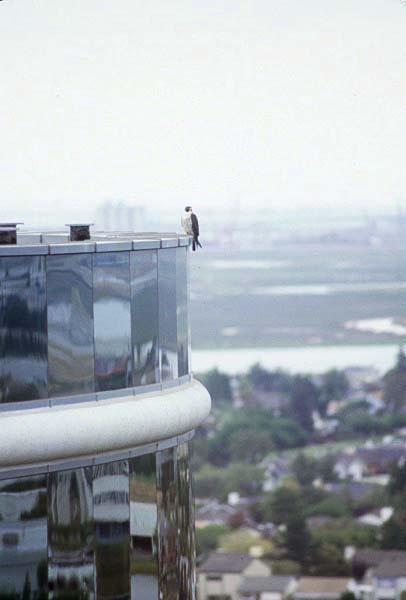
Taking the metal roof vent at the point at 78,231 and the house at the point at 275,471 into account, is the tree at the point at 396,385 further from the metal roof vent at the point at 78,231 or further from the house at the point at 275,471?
the metal roof vent at the point at 78,231

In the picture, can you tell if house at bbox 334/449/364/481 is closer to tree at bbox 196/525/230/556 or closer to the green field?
the green field

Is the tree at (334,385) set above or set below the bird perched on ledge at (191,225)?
below

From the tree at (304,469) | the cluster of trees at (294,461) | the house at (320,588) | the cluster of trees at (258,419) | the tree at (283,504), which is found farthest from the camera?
the cluster of trees at (258,419)

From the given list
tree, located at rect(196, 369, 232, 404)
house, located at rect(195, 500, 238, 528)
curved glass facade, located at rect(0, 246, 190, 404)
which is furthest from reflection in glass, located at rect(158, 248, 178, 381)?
house, located at rect(195, 500, 238, 528)

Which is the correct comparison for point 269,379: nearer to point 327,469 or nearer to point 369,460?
point 327,469

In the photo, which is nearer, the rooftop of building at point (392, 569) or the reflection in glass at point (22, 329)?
the reflection in glass at point (22, 329)

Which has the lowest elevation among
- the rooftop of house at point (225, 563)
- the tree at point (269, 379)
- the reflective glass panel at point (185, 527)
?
the rooftop of house at point (225, 563)

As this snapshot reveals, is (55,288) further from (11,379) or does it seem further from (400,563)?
(400,563)

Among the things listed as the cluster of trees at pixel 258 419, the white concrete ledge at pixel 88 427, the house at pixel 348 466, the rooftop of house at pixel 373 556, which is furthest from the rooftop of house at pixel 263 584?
the white concrete ledge at pixel 88 427
